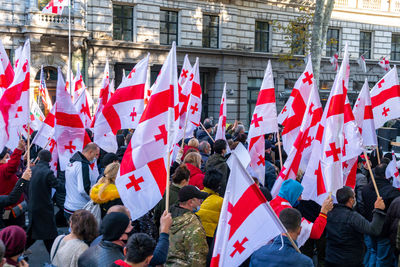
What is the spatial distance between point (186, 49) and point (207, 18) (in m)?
2.55

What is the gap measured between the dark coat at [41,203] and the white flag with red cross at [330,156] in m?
3.55

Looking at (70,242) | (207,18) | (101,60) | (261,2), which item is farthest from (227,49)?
(70,242)

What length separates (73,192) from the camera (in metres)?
6.99

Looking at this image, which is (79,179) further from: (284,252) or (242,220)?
(284,252)

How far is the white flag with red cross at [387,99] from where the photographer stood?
902cm

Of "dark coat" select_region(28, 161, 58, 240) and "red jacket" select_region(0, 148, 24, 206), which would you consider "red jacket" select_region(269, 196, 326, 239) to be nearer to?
"dark coat" select_region(28, 161, 58, 240)

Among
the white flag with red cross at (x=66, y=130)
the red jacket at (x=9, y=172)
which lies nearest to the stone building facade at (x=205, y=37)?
the white flag with red cross at (x=66, y=130)

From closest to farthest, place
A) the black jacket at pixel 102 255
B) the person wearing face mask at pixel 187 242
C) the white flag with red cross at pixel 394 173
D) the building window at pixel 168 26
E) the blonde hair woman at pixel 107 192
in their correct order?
the black jacket at pixel 102 255 < the person wearing face mask at pixel 187 242 < the blonde hair woman at pixel 107 192 < the white flag with red cross at pixel 394 173 < the building window at pixel 168 26

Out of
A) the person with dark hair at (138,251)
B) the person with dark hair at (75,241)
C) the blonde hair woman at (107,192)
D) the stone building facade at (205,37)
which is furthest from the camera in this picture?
the stone building facade at (205,37)

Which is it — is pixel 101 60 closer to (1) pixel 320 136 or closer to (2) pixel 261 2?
(2) pixel 261 2

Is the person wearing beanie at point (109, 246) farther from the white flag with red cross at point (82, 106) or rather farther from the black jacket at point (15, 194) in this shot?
the white flag with red cross at point (82, 106)

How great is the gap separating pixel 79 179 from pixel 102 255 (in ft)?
10.4

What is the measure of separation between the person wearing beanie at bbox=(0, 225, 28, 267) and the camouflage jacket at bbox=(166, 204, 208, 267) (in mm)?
1480

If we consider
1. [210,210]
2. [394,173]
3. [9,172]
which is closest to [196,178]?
→ [210,210]
